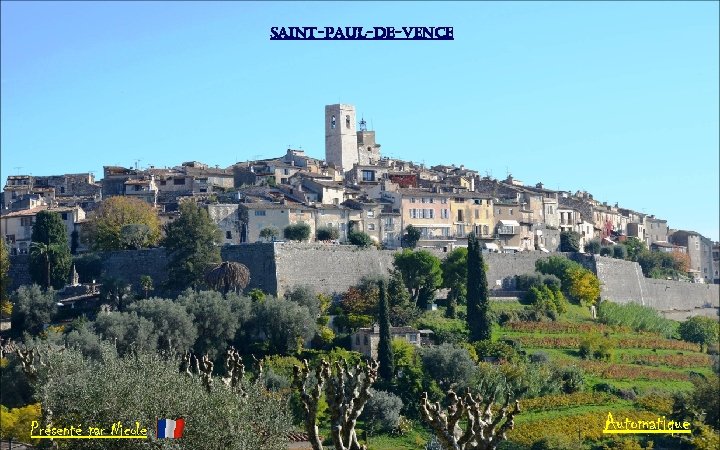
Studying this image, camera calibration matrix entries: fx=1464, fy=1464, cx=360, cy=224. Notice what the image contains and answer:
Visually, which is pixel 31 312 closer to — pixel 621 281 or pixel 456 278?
pixel 456 278

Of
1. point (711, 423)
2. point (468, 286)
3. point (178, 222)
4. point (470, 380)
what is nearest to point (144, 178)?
point (178, 222)

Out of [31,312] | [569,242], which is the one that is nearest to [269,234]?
[31,312]

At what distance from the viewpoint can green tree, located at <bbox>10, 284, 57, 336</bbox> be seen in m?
65.2

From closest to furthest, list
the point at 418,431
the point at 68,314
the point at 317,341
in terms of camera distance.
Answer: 1. the point at 418,431
2. the point at 317,341
3. the point at 68,314

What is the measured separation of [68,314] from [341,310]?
1233cm

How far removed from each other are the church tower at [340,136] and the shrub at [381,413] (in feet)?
153

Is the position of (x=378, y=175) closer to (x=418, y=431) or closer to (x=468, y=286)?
(x=468, y=286)

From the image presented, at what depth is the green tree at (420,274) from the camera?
69000 mm

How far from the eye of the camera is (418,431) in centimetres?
5522

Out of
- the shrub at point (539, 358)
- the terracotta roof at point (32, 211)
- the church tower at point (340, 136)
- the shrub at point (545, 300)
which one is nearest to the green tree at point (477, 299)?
the shrub at point (539, 358)

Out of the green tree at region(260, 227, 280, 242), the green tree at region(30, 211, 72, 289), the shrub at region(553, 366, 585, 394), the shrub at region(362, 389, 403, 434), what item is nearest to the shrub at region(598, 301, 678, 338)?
the shrub at region(553, 366, 585, 394)

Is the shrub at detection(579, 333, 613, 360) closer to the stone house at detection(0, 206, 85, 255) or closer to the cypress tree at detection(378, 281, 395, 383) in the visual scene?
the cypress tree at detection(378, 281, 395, 383)

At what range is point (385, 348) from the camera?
59.1 m

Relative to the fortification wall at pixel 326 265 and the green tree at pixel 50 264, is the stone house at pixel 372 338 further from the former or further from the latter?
the green tree at pixel 50 264
